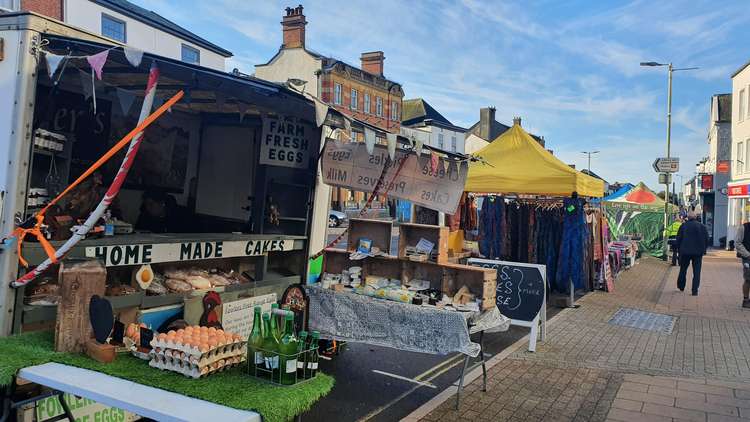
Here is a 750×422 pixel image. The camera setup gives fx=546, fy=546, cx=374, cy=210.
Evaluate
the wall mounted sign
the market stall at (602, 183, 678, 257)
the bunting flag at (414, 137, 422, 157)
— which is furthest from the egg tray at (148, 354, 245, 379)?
the market stall at (602, 183, 678, 257)

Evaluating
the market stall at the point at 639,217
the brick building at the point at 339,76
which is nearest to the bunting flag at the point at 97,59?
the market stall at the point at 639,217

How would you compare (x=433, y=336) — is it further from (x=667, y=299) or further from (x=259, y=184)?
(x=667, y=299)

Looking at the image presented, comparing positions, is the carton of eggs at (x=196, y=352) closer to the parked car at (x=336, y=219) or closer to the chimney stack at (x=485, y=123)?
the parked car at (x=336, y=219)

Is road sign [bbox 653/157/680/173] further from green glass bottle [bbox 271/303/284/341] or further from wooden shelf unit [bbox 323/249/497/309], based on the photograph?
green glass bottle [bbox 271/303/284/341]

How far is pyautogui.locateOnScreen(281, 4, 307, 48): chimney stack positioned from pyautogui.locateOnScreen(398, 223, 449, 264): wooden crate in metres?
38.1

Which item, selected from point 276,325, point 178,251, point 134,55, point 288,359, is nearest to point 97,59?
point 134,55

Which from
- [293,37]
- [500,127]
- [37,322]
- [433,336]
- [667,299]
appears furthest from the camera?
[500,127]

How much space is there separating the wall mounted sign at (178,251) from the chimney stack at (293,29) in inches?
1521

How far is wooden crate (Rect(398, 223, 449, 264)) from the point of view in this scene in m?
5.76

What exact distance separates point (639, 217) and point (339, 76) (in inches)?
1036

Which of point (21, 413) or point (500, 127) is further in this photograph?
point (500, 127)

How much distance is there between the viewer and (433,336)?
504 cm

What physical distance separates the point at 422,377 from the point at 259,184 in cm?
281

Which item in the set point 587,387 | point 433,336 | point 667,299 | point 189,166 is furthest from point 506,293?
point 667,299
